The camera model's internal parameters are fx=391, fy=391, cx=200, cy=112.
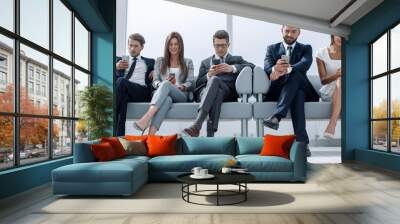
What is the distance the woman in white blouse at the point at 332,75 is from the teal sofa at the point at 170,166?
3256 mm

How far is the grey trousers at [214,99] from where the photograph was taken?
867cm

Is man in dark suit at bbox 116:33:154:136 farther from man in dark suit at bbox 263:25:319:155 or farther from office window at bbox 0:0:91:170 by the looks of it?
man in dark suit at bbox 263:25:319:155

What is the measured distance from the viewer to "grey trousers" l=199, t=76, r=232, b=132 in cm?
867

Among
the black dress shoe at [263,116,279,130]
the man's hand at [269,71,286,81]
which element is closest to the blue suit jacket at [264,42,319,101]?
the man's hand at [269,71,286,81]

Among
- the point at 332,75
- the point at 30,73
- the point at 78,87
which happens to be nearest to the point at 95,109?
the point at 78,87

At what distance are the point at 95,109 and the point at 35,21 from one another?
8.36 ft

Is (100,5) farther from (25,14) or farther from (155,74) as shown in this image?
(25,14)

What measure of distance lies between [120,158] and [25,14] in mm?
2510

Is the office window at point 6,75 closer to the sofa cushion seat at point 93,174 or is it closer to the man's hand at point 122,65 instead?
the sofa cushion seat at point 93,174

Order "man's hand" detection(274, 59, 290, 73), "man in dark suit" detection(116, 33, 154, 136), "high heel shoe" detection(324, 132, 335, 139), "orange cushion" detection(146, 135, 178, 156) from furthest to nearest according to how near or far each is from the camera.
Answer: "high heel shoe" detection(324, 132, 335, 139) < "man's hand" detection(274, 59, 290, 73) < "man in dark suit" detection(116, 33, 154, 136) < "orange cushion" detection(146, 135, 178, 156)

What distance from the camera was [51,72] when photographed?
6.48 m

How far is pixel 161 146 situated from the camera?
6.62 meters

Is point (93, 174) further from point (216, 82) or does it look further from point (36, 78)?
point (216, 82)

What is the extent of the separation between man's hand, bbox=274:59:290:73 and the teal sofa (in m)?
2.80
